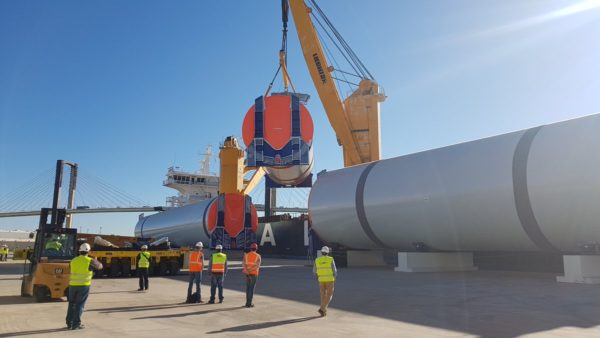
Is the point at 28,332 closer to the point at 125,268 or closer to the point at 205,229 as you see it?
the point at 125,268

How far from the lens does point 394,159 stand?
2419 centimetres

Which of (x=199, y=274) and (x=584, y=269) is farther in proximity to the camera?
(x=584, y=269)

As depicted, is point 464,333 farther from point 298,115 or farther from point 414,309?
point 298,115

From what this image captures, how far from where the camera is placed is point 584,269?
16.1 meters

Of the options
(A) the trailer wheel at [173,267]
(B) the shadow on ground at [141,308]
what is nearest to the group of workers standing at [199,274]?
(B) the shadow on ground at [141,308]

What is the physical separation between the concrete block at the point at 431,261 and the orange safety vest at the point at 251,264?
40.5ft

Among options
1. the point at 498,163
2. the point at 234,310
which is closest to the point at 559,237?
the point at 498,163

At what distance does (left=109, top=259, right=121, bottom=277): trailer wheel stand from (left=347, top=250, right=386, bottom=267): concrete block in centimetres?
1313

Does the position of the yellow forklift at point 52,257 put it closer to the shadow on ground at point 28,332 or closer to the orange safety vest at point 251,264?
the shadow on ground at point 28,332

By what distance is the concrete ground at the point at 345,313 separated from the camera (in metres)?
8.63

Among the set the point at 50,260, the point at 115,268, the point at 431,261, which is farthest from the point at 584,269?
the point at 115,268

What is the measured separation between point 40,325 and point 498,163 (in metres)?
16.2

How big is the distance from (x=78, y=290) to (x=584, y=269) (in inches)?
626

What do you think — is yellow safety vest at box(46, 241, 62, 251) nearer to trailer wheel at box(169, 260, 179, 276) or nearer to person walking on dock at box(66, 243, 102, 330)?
person walking on dock at box(66, 243, 102, 330)
